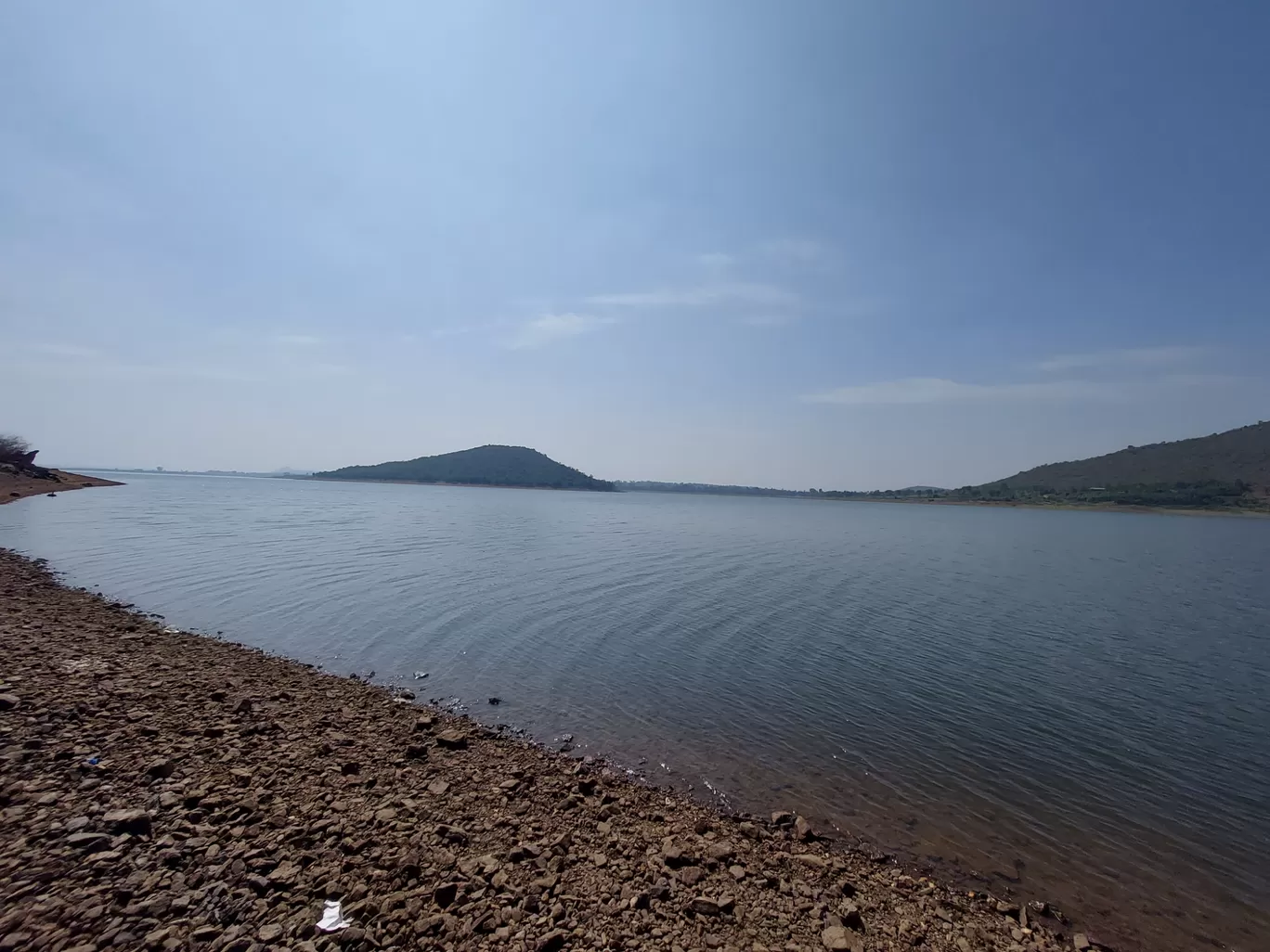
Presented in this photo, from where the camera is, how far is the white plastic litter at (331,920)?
4.92 meters

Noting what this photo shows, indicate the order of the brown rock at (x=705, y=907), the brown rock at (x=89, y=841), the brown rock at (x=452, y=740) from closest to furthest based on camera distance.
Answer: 1. the brown rock at (x=89, y=841)
2. the brown rock at (x=705, y=907)
3. the brown rock at (x=452, y=740)

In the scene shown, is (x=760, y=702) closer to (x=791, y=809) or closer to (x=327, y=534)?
(x=791, y=809)

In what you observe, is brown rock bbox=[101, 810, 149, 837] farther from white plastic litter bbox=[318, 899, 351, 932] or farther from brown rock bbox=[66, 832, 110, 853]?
white plastic litter bbox=[318, 899, 351, 932]

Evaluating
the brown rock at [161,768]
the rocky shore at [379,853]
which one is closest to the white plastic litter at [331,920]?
the rocky shore at [379,853]

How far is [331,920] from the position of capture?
16.5 feet

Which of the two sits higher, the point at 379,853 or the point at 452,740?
the point at 379,853

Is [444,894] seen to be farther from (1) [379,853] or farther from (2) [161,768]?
(2) [161,768]

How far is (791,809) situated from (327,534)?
46.0 metres

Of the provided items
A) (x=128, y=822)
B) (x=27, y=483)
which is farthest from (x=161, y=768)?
(x=27, y=483)

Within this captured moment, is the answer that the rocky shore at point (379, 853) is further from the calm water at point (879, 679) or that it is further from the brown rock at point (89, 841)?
the calm water at point (879, 679)

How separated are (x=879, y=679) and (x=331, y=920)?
47.1 ft

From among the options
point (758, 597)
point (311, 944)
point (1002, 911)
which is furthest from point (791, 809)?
point (758, 597)

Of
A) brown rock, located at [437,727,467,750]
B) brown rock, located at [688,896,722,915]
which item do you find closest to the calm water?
brown rock, located at [437,727,467,750]

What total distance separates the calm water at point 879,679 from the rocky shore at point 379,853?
185cm
